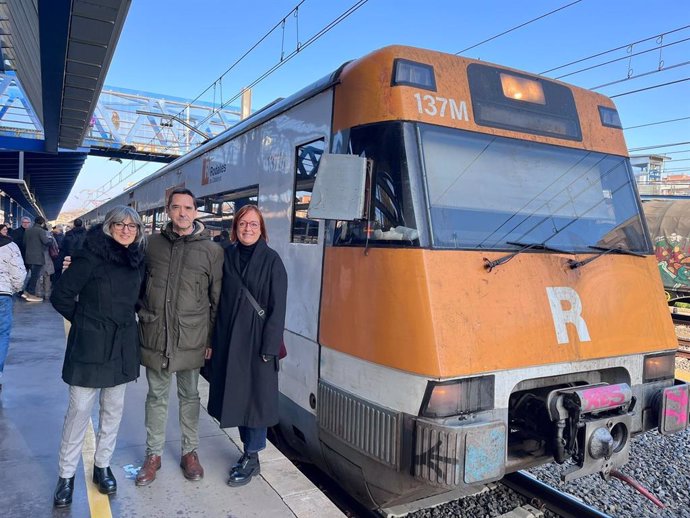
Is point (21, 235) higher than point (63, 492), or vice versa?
point (21, 235)

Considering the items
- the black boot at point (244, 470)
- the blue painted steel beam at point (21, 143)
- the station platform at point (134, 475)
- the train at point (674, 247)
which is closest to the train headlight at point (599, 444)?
the station platform at point (134, 475)

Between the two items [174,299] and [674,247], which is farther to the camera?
[674,247]

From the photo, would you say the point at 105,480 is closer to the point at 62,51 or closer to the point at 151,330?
the point at 151,330

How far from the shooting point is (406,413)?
3008 mm

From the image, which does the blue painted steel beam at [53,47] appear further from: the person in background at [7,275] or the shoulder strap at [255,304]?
the shoulder strap at [255,304]

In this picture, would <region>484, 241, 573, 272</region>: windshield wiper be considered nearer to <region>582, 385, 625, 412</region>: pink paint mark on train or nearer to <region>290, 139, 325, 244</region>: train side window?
<region>582, 385, 625, 412</region>: pink paint mark on train

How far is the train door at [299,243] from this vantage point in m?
3.88

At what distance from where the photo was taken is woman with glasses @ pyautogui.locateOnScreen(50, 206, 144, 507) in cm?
301

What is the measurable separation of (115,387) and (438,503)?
2.26 meters

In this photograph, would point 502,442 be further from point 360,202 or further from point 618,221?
point 618,221

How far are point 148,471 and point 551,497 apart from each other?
2.84 m

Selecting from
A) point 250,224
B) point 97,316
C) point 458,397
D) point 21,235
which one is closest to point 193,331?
point 97,316

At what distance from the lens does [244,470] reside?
11.4 ft

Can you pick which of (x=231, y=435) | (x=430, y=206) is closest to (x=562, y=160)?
(x=430, y=206)
